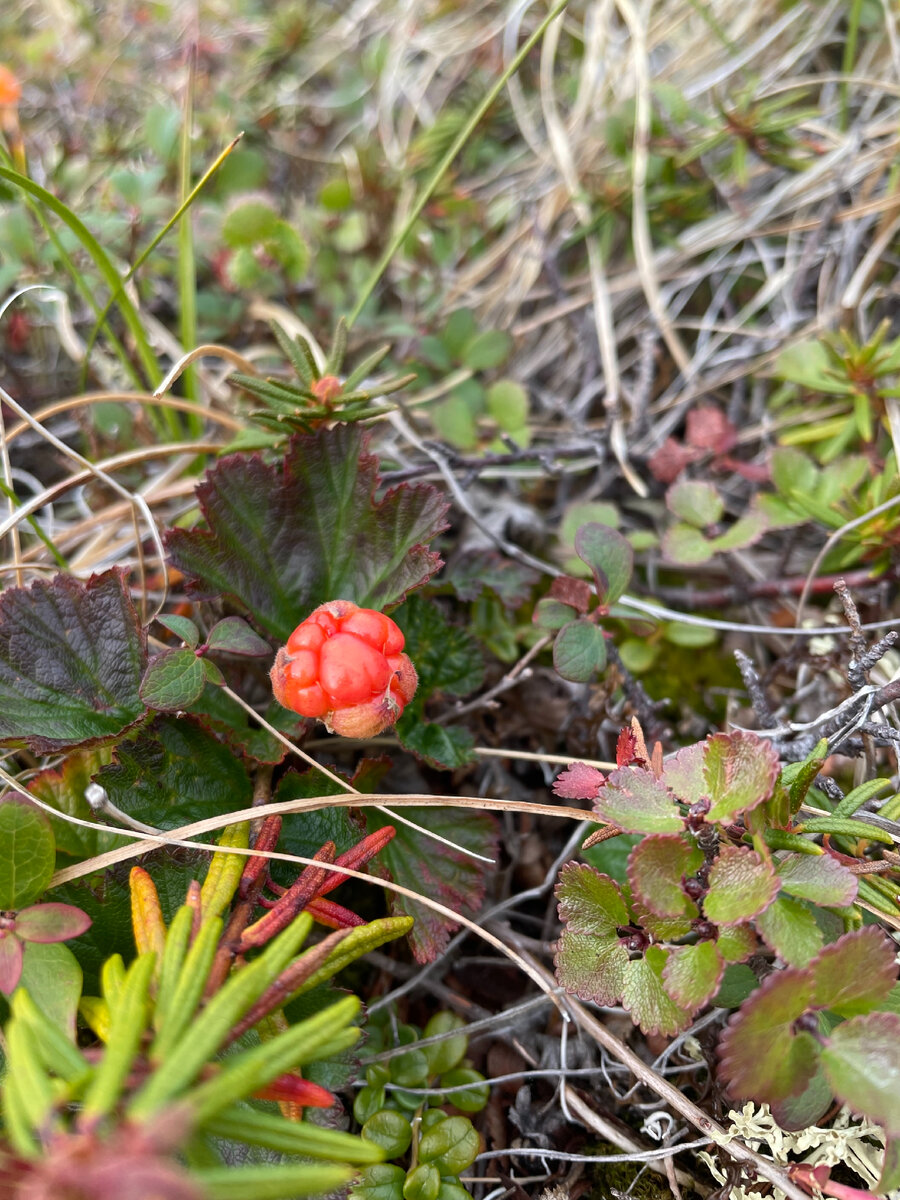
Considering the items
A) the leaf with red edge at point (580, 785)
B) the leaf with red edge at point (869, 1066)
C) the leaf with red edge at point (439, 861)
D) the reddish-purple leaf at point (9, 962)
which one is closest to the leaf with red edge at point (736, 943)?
→ the leaf with red edge at point (869, 1066)

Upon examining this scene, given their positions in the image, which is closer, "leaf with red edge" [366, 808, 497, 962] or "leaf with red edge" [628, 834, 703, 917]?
"leaf with red edge" [628, 834, 703, 917]

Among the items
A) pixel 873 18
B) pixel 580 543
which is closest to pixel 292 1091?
pixel 580 543

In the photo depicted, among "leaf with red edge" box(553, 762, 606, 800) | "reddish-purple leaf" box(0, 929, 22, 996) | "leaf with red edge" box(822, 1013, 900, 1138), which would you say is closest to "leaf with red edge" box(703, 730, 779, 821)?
"leaf with red edge" box(553, 762, 606, 800)

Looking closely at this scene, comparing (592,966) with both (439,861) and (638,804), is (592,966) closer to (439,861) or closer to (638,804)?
(638,804)

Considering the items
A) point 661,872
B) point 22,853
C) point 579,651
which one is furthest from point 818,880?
point 22,853

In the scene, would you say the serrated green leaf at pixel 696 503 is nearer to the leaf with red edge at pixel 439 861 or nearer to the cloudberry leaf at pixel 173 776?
the leaf with red edge at pixel 439 861

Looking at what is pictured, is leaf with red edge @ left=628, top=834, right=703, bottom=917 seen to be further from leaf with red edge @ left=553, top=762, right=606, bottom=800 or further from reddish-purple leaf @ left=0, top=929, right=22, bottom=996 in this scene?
reddish-purple leaf @ left=0, top=929, right=22, bottom=996
